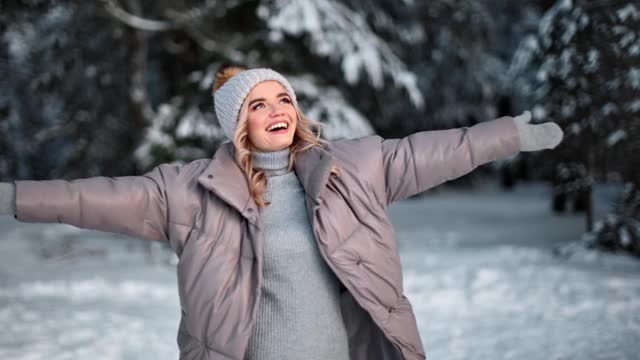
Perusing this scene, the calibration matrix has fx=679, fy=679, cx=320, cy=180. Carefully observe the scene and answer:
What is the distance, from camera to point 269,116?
2.70 metres

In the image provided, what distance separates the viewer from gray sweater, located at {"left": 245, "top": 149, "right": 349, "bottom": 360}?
255cm

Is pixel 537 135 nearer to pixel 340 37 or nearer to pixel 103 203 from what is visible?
pixel 103 203

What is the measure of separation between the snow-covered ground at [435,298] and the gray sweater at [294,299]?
2.51 m

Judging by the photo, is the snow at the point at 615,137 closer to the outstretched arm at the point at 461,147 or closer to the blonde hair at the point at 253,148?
the outstretched arm at the point at 461,147

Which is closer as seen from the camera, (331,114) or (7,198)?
(7,198)

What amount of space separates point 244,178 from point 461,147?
33.6 inches

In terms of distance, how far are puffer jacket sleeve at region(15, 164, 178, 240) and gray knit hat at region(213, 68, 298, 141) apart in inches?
12.8

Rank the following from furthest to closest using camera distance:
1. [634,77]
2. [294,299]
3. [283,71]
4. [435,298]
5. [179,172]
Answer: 1. [283,71]
2. [435,298]
3. [634,77]
4. [179,172]
5. [294,299]

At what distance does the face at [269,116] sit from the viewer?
2.69 m

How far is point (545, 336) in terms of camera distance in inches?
206

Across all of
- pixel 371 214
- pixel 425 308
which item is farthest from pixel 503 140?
pixel 425 308

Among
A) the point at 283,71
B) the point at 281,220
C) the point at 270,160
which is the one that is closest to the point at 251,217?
the point at 281,220

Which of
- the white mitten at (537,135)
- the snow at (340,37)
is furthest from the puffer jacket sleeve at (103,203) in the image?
the snow at (340,37)

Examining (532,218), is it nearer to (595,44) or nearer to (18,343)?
(595,44)
